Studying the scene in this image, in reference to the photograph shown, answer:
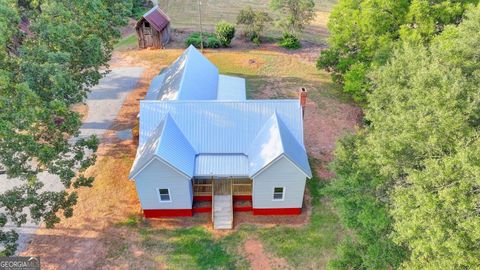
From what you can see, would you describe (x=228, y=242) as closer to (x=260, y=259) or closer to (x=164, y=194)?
(x=260, y=259)

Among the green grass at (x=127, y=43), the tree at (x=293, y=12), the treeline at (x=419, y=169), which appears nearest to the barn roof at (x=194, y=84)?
the treeline at (x=419, y=169)

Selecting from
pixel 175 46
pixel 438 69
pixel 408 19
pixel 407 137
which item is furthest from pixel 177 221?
pixel 175 46

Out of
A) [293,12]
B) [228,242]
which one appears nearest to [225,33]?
[293,12]

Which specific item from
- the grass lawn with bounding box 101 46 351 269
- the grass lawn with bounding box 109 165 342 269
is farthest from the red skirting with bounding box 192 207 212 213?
the grass lawn with bounding box 109 165 342 269

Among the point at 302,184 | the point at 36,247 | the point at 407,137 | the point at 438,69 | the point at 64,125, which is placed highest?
the point at 438,69

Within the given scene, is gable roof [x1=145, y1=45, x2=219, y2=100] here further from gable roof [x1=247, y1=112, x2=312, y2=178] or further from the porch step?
the porch step

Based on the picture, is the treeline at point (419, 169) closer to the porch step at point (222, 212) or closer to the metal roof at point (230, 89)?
the porch step at point (222, 212)

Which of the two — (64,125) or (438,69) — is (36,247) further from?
(438,69)
